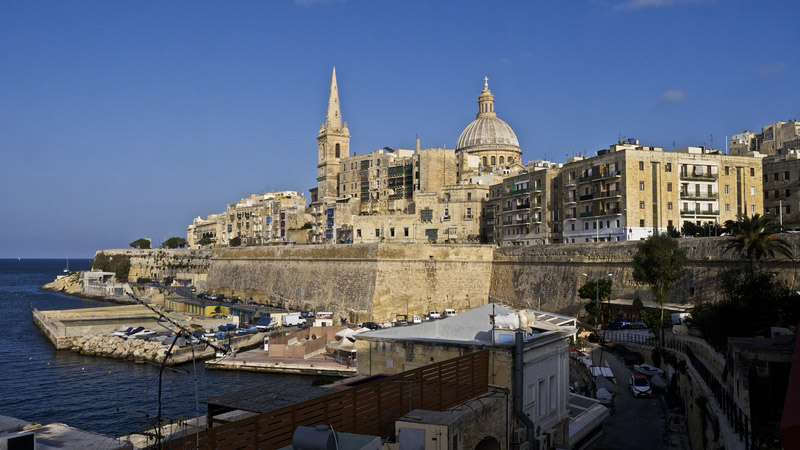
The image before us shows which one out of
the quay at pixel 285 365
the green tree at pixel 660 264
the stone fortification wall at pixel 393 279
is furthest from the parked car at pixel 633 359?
the stone fortification wall at pixel 393 279

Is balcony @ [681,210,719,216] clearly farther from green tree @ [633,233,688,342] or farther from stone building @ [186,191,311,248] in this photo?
stone building @ [186,191,311,248]

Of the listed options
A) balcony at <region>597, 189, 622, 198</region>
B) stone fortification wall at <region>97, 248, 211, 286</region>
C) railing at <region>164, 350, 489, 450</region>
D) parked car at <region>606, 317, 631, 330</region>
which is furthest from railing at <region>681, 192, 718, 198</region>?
stone fortification wall at <region>97, 248, 211, 286</region>

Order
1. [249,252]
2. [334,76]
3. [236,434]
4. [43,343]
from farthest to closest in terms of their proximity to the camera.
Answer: [334,76] < [249,252] < [43,343] < [236,434]

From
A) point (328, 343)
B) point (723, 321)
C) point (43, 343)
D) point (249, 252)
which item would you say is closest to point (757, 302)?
point (723, 321)

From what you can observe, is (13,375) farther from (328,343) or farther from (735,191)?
(735,191)

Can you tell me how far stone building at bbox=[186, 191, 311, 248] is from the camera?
244 feet

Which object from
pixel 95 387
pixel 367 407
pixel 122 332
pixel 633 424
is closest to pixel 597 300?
pixel 633 424

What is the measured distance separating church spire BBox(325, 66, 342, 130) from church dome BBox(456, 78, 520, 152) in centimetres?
1451

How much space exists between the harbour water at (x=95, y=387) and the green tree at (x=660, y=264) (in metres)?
16.4

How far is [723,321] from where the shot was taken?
47.0 ft

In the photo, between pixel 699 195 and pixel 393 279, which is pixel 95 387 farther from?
pixel 699 195

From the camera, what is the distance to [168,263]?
264ft

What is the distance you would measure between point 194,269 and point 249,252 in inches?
804

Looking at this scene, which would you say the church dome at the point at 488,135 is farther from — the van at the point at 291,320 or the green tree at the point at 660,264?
the green tree at the point at 660,264
